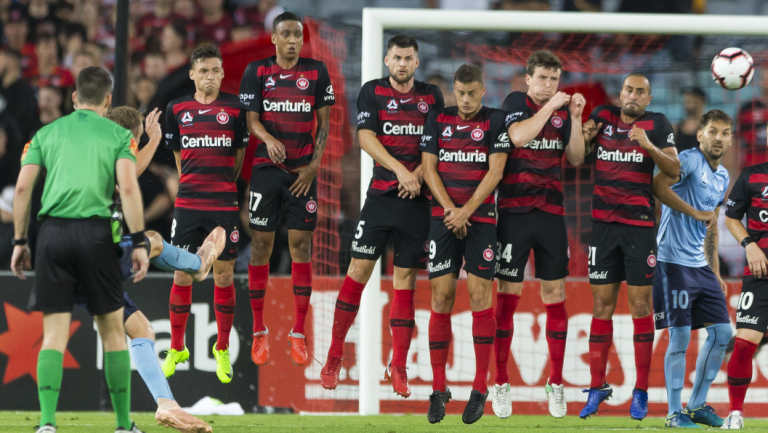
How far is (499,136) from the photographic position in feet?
27.3

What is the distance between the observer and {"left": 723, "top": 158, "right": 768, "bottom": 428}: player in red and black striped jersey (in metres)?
8.67

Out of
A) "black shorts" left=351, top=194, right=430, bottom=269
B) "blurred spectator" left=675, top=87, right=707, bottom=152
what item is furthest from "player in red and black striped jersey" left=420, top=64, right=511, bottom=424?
"blurred spectator" left=675, top=87, right=707, bottom=152

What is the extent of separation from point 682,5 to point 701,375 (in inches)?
223

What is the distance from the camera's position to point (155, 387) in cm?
734

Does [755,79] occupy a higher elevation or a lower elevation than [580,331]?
higher

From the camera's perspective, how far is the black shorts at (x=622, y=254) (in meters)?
8.70

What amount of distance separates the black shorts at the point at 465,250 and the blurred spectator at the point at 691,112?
3.90 m

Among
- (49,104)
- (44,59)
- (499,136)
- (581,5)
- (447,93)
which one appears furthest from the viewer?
(44,59)

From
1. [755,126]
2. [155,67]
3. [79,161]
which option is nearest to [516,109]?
[79,161]

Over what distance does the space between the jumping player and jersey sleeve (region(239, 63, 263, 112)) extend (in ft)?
12.8

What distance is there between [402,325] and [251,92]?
2206 millimetres

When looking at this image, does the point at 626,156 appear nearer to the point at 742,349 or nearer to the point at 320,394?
the point at 742,349

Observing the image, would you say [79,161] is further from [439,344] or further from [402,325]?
[439,344]

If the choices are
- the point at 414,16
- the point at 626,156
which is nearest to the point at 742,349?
the point at 626,156
